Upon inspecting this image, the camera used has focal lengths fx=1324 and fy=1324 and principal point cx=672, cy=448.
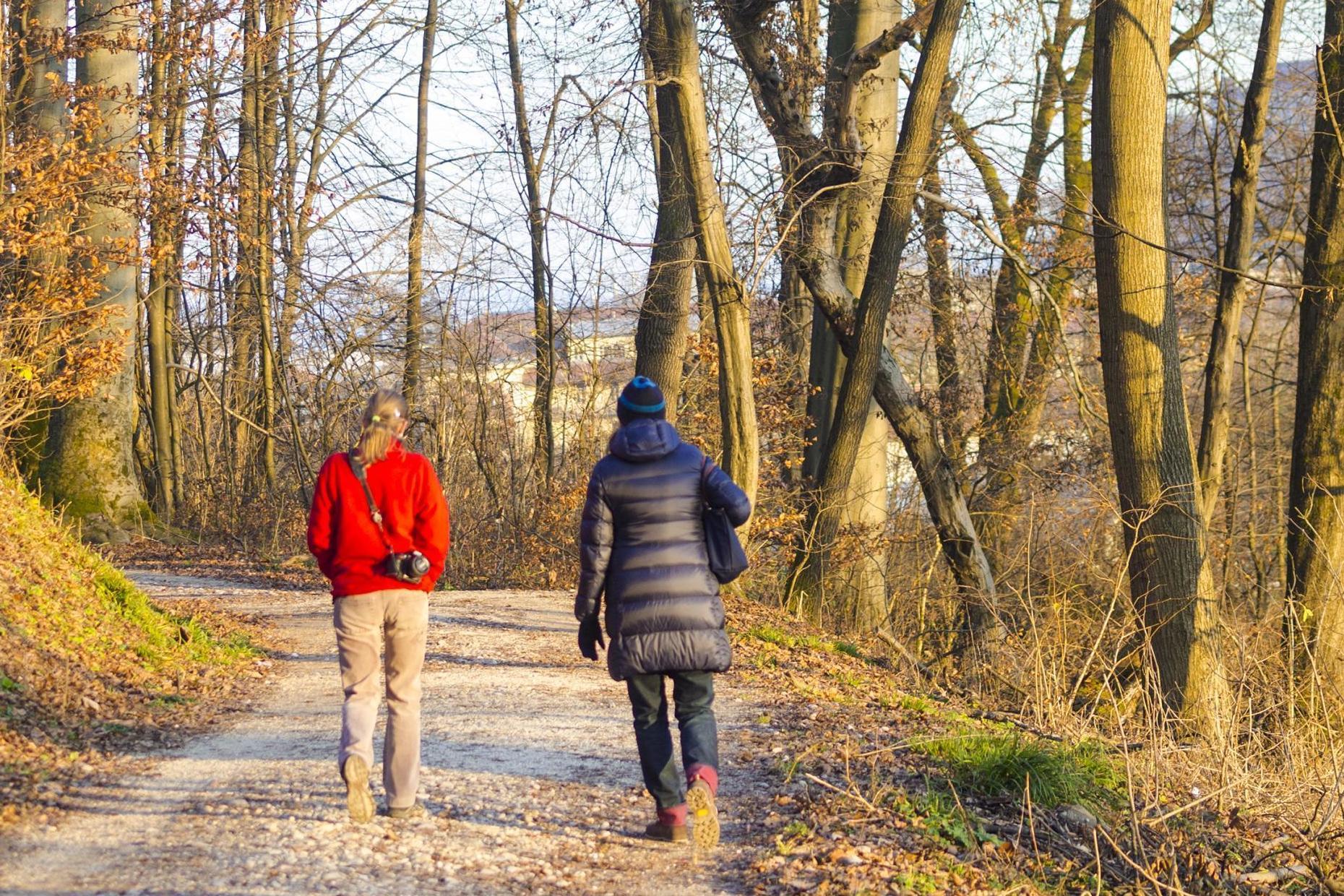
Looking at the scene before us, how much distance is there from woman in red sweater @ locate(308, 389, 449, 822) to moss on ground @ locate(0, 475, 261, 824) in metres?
1.61

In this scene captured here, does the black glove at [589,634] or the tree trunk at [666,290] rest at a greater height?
the tree trunk at [666,290]

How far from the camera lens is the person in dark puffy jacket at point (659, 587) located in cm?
562

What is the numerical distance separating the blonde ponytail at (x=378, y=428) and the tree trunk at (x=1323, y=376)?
30.8ft

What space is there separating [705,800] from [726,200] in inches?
396

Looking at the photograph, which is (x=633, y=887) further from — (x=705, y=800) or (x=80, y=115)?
(x=80, y=115)

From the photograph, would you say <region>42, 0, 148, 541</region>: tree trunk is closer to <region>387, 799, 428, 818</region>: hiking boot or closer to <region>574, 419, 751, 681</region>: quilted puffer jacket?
<region>387, 799, 428, 818</region>: hiking boot

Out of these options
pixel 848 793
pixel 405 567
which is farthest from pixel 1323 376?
pixel 405 567

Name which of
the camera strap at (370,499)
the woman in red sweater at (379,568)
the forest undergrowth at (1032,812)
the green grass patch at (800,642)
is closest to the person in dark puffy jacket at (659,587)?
the forest undergrowth at (1032,812)

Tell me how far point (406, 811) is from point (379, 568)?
44.4 inches

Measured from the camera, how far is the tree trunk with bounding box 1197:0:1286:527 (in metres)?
14.2

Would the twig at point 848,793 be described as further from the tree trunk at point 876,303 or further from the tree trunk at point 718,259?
the tree trunk at point 876,303

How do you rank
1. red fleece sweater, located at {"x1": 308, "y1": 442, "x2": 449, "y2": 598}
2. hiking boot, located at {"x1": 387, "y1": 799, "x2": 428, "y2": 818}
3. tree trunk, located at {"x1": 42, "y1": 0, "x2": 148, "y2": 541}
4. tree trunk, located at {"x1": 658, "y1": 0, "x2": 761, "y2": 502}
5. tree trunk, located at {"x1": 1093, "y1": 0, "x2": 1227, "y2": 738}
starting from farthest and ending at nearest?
tree trunk, located at {"x1": 42, "y1": 0, "x2": 148, "y2": 541} → tree trunk, located at {"x1": 658, "y1": 0, "x2": 761, "y2": 502} → tree trunk, located at {"x1": 1093, "y1": 0, "x2": 1227, "y2": 738} → hiking boot, located at {"x1": 387, "y1": 799, "x2": 428, "y2": 818} → red fleece sweater, located at {"x1": 308, "y1": 442, "x2": 449, "y2": 598}

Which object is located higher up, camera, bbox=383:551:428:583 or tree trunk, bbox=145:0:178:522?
tree trunk, bbox=145:0:178:522

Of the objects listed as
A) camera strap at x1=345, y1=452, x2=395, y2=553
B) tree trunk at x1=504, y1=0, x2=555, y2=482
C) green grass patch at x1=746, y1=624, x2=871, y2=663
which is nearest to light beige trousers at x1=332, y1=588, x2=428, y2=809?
camera strap at x1=345, y1=452, x2=395, y2=553
